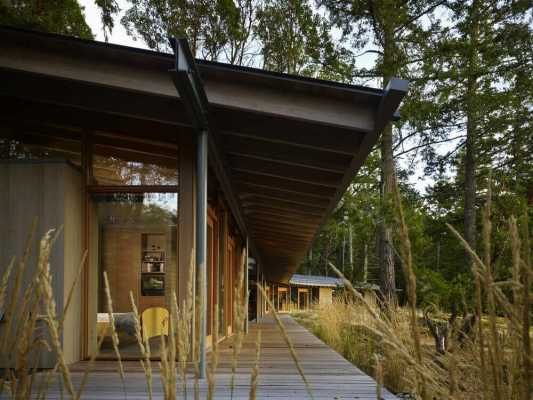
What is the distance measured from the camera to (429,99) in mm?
11453

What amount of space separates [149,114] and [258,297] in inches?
549

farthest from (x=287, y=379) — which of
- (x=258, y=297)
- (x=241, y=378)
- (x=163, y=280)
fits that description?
(x=258, y=297)

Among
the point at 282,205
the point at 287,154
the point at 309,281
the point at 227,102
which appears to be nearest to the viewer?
the point at 227,102

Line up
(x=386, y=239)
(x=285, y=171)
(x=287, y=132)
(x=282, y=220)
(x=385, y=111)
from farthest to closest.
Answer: (x=386, y=239) < (x=282, y=220) < (x=285, y=171) < (x=287, y=132) < (x=385, y=111)

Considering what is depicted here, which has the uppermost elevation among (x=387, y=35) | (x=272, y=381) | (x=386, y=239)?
(x=387, y=35)

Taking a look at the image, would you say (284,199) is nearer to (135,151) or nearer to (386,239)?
(135,151)

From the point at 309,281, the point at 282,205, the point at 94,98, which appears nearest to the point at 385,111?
the point at 94,98

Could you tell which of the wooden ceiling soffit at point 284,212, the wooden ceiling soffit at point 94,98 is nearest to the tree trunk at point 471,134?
the wooden ceiling soffit at point 284,212

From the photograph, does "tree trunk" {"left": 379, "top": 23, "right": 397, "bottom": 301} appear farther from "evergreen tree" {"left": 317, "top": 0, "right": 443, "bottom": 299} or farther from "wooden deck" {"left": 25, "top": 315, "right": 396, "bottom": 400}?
"wooden deck" {"left": 25, "top": 315, "right": 396, "bottom": 400}

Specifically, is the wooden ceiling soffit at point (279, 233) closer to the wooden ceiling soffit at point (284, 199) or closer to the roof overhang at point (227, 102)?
the wooden ceiling soffit at point (284, 199)

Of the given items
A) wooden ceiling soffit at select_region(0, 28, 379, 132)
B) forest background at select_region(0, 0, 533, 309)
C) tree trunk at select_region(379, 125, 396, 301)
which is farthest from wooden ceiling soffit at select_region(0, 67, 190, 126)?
tree trunk at select_region(379, 125, 396, 301)

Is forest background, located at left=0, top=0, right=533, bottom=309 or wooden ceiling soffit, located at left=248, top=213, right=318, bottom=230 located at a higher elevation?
forest background, located at left=0, top=0, right=533, bottom=309

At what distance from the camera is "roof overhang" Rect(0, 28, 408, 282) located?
3.75 meters

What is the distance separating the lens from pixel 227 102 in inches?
152
